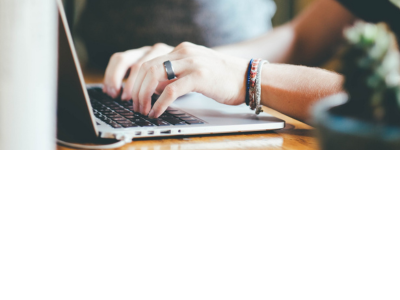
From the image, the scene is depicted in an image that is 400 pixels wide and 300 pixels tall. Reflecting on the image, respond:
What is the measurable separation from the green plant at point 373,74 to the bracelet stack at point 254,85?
14.6 inches

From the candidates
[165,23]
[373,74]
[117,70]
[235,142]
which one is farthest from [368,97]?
[165,23]

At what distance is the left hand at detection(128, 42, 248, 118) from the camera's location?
0.54 m

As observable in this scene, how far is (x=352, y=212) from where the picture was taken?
1.75 ft

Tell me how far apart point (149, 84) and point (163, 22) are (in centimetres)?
34

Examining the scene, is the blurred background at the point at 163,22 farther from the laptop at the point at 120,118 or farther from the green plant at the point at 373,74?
the green plant at the point at 373,74

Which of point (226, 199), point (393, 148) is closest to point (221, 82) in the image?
point (226, 199)

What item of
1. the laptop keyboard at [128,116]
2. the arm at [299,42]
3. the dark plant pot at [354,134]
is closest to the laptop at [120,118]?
the laptop keyboard at [128,116]

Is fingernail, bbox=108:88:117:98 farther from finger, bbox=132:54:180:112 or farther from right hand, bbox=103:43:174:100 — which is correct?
finger, bbox=132:54:180:112

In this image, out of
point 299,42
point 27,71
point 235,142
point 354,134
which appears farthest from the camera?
point 299,42

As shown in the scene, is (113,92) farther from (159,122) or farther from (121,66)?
(159,122)

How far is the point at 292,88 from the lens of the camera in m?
0.56

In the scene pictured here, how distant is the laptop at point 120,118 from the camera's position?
426 millimetres

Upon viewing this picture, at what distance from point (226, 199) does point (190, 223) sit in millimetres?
59

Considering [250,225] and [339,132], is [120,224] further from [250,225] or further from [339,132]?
[339,132]
